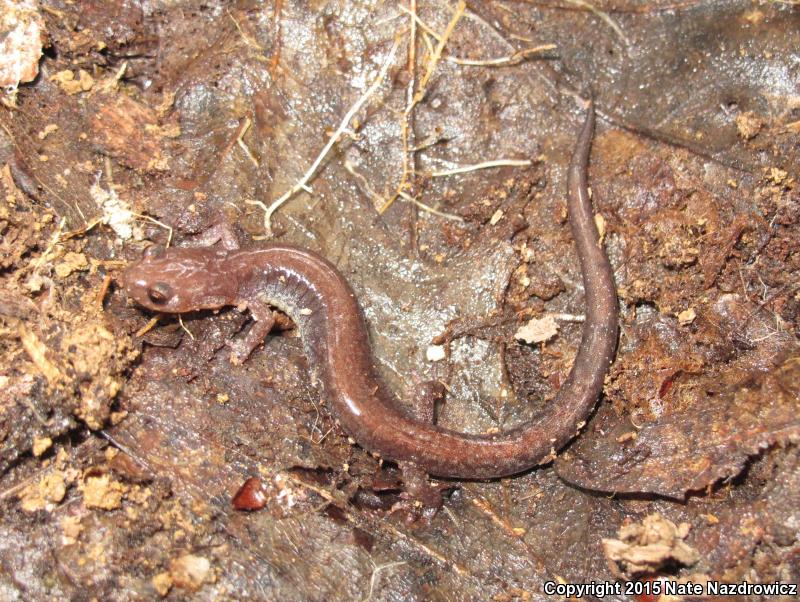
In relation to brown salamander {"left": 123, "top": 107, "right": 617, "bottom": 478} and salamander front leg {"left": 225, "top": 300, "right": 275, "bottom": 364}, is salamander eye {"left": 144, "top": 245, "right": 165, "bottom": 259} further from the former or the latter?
salamander front leg {"left": 225, "top": 300, "right": 275, "bottom": 364}

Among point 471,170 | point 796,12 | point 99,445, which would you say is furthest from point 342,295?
point 796,12

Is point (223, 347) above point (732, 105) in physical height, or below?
below

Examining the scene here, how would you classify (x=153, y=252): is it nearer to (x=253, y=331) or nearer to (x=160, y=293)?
(x=160, y=293)

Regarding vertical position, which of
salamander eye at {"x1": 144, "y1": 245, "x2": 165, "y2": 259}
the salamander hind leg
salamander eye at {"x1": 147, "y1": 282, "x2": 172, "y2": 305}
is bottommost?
the salamander hind leg

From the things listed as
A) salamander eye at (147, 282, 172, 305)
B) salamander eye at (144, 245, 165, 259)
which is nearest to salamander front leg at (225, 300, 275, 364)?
salamander eye at (147, 282, 172, 305)

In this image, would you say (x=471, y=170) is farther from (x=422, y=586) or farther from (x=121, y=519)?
(x=121, y=519)

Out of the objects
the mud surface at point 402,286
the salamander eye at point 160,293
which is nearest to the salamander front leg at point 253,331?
the mud surface at point 402,286
